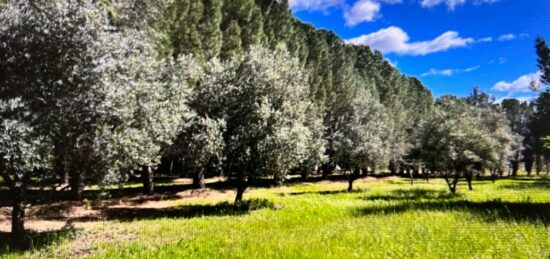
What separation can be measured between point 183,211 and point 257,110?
8966 mm

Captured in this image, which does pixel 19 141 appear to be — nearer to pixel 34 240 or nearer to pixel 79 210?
pixel 34 240

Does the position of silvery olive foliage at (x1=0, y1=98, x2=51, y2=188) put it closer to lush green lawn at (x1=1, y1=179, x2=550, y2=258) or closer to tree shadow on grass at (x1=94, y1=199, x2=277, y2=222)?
lush green lawn at (x1=1, y1=179, x2=550, y2=258)

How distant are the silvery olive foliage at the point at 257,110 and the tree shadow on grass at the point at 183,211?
2624mm

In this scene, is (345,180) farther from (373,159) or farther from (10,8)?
(10,8)

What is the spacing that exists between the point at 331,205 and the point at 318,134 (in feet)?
99.7

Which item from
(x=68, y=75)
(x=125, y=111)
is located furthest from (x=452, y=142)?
(x=68, y=75)

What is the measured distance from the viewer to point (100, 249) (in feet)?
48.4

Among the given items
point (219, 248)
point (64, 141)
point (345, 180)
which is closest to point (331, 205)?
point (219, 248)

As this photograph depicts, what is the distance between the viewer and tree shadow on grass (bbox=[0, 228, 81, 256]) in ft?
50.8

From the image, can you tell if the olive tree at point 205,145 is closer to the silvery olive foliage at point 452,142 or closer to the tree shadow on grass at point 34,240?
the tree shadow on grass at point 34,240

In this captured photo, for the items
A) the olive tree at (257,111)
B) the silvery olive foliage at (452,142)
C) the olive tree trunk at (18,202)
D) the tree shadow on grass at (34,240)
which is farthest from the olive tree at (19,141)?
the silvery olive foliage at (452,142)

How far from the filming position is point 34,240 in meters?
16.9

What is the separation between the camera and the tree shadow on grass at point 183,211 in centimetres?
2603

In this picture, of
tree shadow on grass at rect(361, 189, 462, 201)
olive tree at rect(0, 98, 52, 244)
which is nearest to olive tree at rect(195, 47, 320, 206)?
tree shadow on grass at rect(361, 189, 462, 201)
